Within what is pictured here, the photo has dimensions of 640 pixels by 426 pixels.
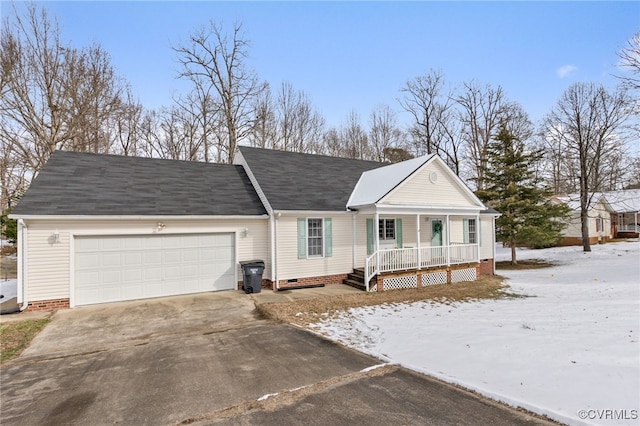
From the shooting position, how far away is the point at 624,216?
3344 centimetres

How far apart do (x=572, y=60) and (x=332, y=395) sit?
16000mm

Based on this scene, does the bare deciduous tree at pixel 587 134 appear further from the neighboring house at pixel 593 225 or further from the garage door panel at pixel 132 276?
the garage door panel at pixel 132 276

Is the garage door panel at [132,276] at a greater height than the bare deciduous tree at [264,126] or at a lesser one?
lesser

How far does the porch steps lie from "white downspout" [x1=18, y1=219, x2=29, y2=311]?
9.99 m

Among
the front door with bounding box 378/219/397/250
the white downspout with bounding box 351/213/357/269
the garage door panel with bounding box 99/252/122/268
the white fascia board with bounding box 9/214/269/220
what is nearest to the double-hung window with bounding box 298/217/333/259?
the white downspout with bounding box 351/213/357/269

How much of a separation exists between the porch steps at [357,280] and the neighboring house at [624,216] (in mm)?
33315

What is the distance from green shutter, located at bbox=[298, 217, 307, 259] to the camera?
11828mm

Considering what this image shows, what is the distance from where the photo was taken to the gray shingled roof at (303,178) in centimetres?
1209

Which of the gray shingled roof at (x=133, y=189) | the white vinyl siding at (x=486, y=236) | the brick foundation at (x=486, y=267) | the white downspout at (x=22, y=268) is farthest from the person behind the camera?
the white vinyl siding at (x=486, y=236)

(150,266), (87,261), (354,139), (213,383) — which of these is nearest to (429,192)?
(150,266)

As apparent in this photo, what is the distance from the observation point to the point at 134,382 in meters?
4.71

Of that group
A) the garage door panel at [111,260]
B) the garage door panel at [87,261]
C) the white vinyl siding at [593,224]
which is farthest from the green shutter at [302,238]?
the white vinyl siding at [593,224]

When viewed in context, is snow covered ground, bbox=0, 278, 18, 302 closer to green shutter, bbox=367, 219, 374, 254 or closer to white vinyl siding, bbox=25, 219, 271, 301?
white vinyl siding, bbox=25, 219, 271, 301

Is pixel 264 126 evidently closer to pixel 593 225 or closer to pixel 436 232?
pixel 436 232
